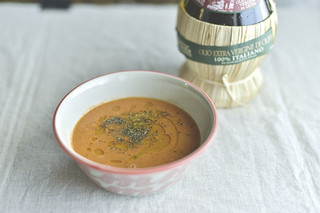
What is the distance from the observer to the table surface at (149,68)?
2.51 feet

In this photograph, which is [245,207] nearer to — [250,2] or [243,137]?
[243,137]

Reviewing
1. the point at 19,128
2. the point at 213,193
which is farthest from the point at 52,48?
the point at 213,193

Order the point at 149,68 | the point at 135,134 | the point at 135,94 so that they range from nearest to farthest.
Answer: the point at 135,134 < the point at 135,94 < the point at 149,68

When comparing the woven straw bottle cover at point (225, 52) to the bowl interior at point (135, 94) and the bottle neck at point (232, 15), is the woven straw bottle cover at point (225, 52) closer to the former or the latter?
the bottle neck at point (232, 15)

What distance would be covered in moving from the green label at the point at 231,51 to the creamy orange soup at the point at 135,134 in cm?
16

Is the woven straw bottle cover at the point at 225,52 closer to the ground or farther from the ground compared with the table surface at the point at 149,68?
farther from the ground

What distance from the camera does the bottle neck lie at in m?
0.87

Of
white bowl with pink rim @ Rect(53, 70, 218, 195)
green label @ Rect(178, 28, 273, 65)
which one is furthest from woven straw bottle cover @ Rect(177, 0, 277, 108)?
white bowl with pink rim @ Rect(53, 70, 218, 195)

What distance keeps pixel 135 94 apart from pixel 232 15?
322mm

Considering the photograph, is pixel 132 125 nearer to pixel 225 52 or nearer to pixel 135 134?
pixel 135 134

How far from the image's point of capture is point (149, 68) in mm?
1189

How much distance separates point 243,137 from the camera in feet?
3.05

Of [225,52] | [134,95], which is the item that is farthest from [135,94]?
[225,52]

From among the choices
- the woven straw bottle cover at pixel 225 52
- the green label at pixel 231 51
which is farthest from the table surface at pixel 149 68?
the green label at pixel 231 51
